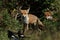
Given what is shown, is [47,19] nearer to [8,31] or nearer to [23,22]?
[23,22]

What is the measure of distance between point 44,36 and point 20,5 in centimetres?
239

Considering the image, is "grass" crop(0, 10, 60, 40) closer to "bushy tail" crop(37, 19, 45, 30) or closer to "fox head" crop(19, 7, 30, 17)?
"bushy tail" crop(37, 19, 45, 30)

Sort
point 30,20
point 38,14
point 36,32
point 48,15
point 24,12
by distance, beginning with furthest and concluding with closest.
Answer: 1. point 38,14
2. point 48,15
3. point 30,20
4. point 24,12
5. point 36,32

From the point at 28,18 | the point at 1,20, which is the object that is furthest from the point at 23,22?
the point at 1,20

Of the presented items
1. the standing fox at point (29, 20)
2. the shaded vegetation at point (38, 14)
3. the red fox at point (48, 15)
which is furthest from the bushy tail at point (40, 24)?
the red fox at point (48, 15)

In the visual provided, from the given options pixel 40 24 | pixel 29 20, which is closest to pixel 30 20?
pixel 29 20

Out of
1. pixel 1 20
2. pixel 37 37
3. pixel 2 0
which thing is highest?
pixel 2 0

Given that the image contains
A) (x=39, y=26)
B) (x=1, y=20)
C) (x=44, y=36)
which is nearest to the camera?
(x=44, y=36)

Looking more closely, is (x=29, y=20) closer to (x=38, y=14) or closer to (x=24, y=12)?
(x=24, y=12)

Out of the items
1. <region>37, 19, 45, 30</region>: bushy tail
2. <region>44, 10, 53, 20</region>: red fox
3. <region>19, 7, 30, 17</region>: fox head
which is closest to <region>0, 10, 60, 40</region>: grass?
<region>37, 19, 45, 30</region>: bushy tail

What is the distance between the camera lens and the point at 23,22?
1060 cm

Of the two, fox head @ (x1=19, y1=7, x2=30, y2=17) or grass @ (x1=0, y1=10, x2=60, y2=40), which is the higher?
fox head @ (x1=19, y1=7, x2=30, y2=17)

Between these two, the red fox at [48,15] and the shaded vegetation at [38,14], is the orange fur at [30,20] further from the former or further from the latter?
the red fox at [48,15]

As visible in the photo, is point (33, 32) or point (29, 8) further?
point (29, 8)
